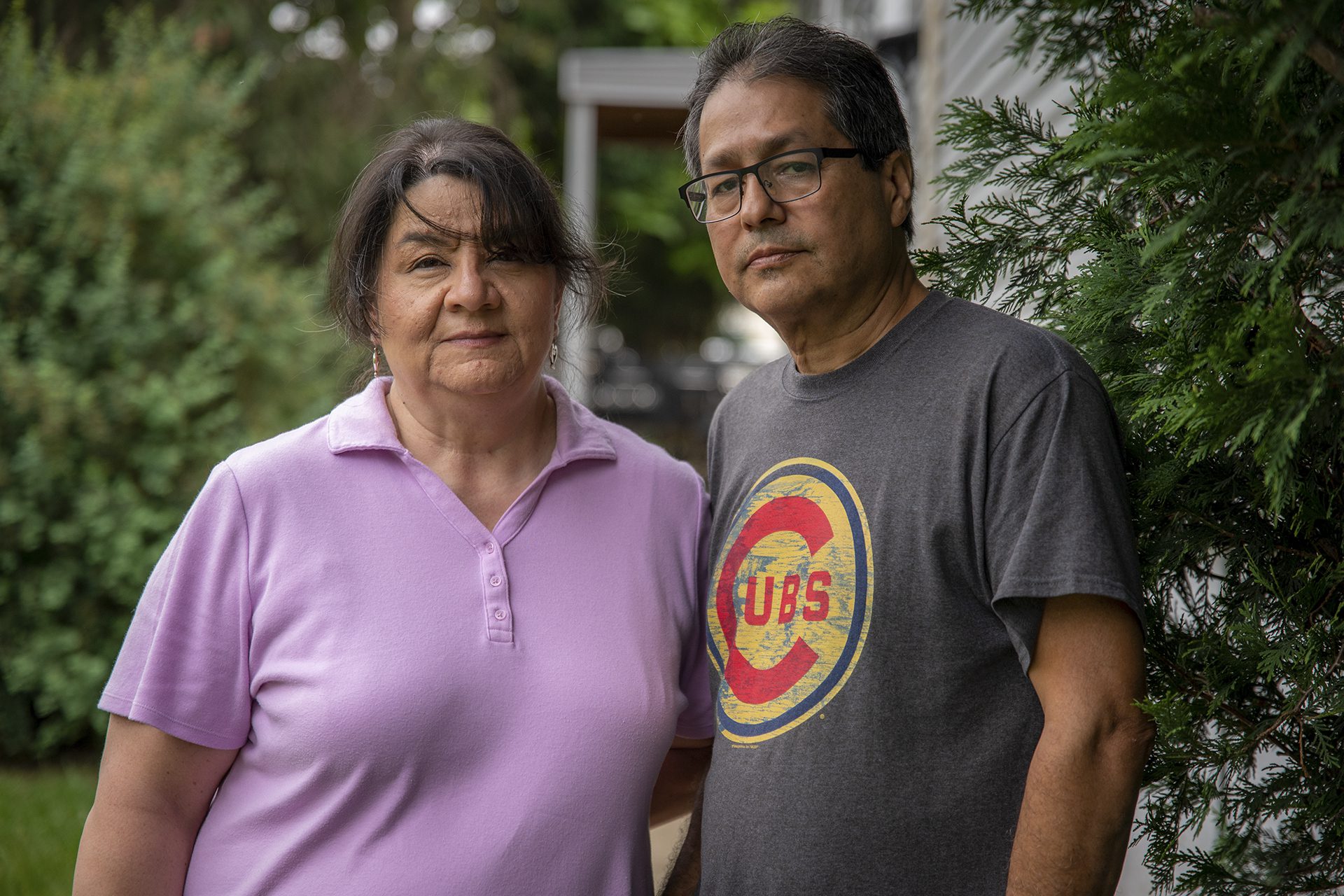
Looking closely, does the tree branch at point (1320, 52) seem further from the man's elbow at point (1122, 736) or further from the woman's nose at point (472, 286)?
the woman's nose at point (472, 286)

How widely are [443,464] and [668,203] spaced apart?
16537 mm

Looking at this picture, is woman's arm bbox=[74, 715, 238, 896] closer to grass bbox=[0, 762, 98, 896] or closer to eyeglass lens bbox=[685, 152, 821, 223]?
eyeglass lens bbox=[685, 152, 821, 223]

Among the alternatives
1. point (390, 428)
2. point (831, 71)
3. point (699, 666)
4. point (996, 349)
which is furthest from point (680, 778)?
point (831, 71)

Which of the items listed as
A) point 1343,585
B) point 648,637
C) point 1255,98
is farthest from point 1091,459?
point 648,637

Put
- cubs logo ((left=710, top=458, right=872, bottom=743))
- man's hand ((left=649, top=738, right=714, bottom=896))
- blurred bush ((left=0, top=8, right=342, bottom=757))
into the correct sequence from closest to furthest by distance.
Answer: cubs logo ((left=710, top=458, right=872, bottom=743)) < man's hand ((left=649, top=738, right=714, bottom=896)) < blurred bush ((left=0, top=8, right=342, bottom=757))

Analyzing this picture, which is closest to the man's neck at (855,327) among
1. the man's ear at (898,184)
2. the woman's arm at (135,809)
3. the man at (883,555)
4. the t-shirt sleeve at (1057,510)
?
the man at (883,555)

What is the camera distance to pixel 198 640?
198 cm

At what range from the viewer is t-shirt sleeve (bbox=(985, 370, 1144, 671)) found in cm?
156

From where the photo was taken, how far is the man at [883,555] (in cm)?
160

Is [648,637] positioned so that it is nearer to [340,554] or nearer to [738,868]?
[738,868]

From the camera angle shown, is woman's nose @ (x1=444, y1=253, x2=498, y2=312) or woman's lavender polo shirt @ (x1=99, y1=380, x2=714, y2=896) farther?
woman's nose @ (x1=444, y1=253, x2=498, y2=312)

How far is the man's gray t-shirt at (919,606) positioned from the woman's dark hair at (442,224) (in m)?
0.67

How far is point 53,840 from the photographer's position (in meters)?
4.19

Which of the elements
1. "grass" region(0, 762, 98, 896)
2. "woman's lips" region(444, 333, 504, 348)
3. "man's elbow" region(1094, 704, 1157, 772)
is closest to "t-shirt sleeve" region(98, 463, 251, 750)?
"woman's lips" region(444, 333, 504, 348)
